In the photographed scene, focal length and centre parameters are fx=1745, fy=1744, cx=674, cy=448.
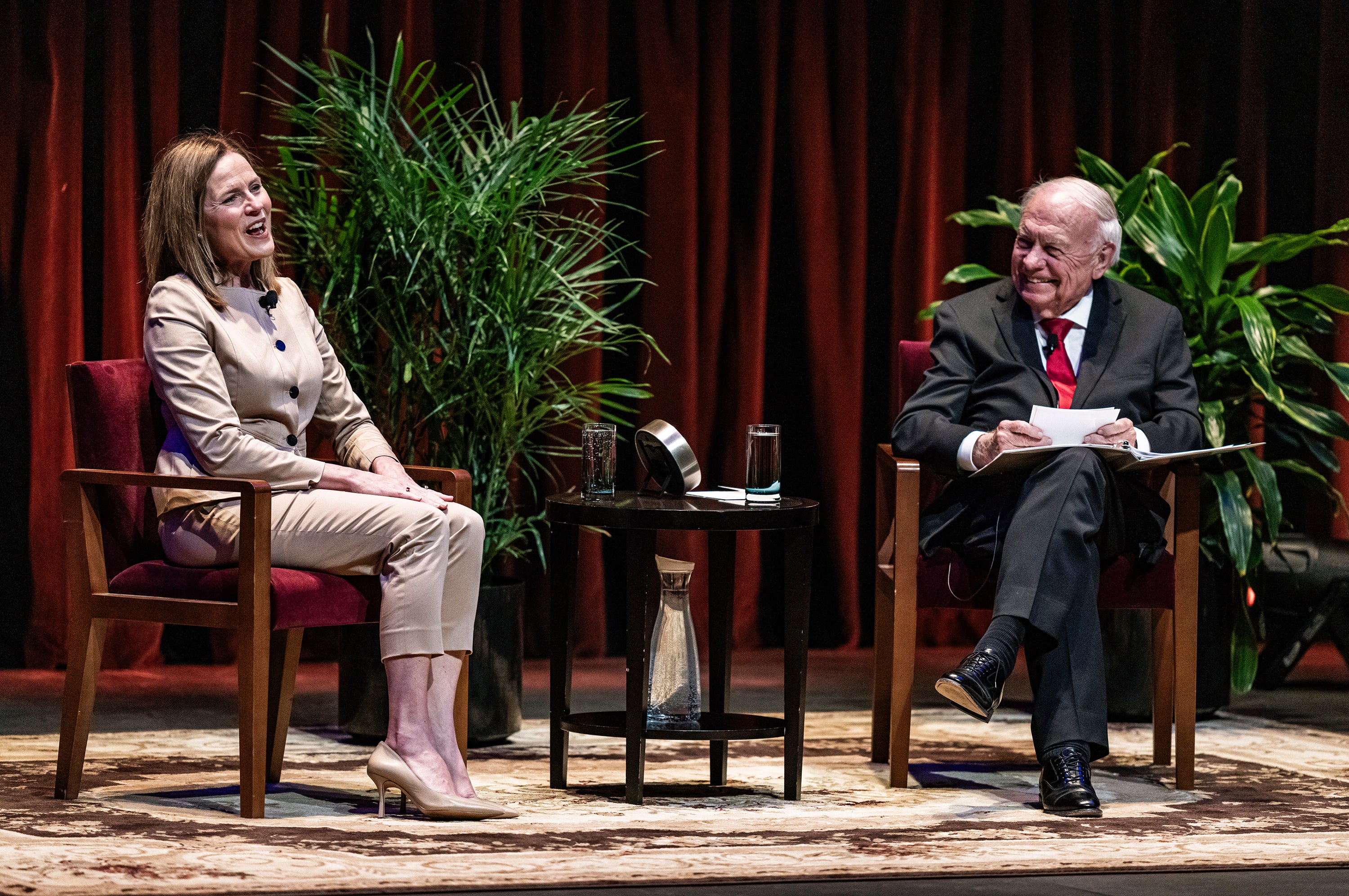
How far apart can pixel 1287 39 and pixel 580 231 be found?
9.48ft

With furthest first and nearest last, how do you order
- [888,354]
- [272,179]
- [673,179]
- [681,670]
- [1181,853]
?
[888,354] → [673,179] → [272,179] → [681,670] → [1181,853]

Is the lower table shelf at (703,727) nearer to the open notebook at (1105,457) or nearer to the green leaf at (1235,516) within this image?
the open notebook at (1105,457)

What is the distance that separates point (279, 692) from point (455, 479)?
1.83ft

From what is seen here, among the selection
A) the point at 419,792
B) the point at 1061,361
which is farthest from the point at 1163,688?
the point at 419,792

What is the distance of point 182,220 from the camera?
3.29 m

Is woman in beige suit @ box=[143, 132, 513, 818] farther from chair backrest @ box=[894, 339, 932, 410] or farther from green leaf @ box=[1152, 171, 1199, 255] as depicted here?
green leaf @ box=[1152, 171, 1199, 255]

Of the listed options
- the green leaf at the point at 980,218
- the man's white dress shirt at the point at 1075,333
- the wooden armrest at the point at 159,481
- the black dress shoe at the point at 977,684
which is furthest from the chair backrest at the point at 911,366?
the wooden armrest at the point at 159,481

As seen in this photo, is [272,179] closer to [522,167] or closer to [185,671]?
[522,167]

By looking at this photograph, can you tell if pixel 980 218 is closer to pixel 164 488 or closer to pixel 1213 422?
pixel 1213 422

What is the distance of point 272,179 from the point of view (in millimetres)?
3916

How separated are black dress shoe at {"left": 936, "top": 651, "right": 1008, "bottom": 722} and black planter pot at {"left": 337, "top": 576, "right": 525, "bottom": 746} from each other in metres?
1.19

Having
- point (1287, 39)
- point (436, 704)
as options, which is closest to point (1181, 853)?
point (436, 704)

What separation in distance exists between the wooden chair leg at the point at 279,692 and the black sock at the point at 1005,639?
1.36 metres

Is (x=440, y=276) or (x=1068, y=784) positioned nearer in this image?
(x=1068, y=784)
